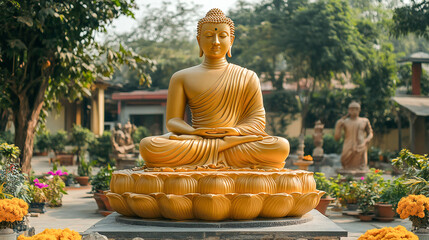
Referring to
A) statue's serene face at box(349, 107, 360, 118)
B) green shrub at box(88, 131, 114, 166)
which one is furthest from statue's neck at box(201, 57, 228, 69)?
green shrub at box(88, 131, 114, 166)

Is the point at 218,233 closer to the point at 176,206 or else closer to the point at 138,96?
the point at 176,206

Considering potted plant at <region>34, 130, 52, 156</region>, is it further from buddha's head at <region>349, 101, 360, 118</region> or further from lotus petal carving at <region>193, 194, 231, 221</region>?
lotus petal carving at <region>193, 194, 231, 221</region>

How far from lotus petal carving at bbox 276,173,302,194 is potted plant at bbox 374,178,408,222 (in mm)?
3409

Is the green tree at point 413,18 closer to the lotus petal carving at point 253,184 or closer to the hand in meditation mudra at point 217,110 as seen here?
the hand in meditation mudra at point 217,110

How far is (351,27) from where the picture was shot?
74.9 ft

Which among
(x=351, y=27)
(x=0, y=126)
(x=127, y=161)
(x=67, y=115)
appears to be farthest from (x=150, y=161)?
(x=67, y=115)

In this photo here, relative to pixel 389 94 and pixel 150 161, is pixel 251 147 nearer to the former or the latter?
pixel 150 161

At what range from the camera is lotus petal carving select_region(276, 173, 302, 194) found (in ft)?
18.1

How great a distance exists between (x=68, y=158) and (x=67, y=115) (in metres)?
6.31

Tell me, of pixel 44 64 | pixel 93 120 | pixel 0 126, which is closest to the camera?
pixel 44 64

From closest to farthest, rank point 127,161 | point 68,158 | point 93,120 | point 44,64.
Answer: point 44,64
point 127,161
point 68,158
point 93,120

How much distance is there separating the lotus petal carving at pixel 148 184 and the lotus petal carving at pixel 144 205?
0.09 m

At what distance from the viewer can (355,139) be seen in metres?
14.5

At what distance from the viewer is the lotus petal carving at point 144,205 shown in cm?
537
